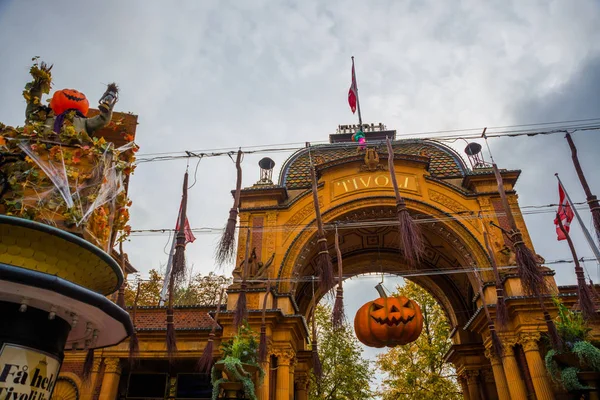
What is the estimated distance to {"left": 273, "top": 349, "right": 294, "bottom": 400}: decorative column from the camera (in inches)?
537

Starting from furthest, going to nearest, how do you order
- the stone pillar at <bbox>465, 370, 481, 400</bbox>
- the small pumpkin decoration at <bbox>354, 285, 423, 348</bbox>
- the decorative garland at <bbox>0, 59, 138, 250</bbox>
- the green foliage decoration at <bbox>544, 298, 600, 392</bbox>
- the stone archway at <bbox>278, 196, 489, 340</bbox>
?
the stone pillar at <bbox>465, 370, 481, 400</bbox> → the stone archway at <bbox>278, 196, 489, 340</bbox> → the small pumpkin decoration at <bbox>354, 285, 423, 348</bbox> → the green foliage decoration at <bbox>544, 298, 600, 392</bbox> → the decorative garland at <bbox>0, 59, 138, 250</bbox>

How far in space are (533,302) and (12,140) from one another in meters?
14.5

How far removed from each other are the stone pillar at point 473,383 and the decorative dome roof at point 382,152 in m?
8.58

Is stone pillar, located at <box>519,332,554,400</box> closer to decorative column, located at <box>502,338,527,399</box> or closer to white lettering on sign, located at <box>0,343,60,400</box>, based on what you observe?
decorative column, located at <box>502,338,527,399</box>

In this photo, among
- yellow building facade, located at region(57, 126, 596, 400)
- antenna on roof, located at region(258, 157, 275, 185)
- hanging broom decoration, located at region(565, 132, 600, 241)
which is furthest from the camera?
antenna on roof, located at region(258, 157, 275, 185)

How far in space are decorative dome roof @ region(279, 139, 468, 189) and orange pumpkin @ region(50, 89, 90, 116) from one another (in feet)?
35.3

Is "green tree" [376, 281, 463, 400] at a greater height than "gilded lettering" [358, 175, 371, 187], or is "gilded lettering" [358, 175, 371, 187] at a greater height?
"gilded lettering" [358, 175, 371, 187]

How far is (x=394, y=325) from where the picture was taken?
1218 centimetres

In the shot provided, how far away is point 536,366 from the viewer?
41.5 ft

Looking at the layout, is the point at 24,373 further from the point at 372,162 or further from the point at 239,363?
the point at 372,162

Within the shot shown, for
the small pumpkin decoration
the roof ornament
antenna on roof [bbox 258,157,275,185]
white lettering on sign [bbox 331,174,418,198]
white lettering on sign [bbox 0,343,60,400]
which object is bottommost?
white lettering on sign [bbox 0,343,60,400]

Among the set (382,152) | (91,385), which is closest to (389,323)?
(382,152)

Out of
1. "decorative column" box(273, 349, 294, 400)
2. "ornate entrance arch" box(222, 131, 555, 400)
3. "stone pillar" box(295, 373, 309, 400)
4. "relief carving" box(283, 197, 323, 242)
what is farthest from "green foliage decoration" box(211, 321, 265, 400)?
"stone pillar" box(295, 373, 309, 400)

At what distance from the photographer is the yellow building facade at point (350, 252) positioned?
1398cm
